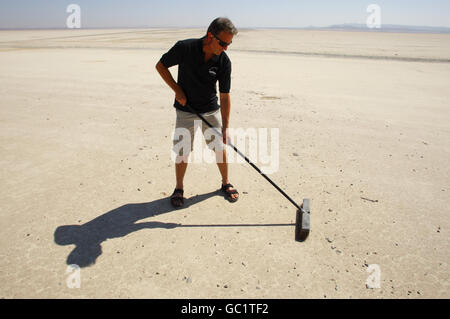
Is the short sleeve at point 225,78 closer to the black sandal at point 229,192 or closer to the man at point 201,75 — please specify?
the man at point 201,75

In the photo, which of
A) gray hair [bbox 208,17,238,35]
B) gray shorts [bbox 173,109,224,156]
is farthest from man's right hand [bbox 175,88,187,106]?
gray hair [bbox 208,17,238,35]

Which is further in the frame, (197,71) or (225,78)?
(225,78)

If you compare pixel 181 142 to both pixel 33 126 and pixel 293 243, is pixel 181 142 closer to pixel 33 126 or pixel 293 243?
pixel 293 243

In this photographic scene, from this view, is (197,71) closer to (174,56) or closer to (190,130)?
(174,56)

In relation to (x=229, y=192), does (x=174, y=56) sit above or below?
above

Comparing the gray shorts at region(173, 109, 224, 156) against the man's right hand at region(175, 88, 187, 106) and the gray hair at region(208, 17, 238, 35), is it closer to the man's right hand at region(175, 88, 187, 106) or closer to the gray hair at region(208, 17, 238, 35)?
the man's right hand at region(175, 88, 187, 106)

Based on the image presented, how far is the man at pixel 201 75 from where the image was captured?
2.71 meters

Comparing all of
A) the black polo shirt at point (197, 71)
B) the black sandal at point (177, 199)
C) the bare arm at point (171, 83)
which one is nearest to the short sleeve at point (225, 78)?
the black polo shirt at point (197, 71)

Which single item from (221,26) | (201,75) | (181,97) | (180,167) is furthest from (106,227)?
(221,26)

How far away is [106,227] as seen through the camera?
3.08 m

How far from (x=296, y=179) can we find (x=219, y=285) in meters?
2.11

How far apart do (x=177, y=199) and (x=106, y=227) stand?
0.84m

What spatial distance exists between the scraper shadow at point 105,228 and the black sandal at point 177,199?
0.06m
